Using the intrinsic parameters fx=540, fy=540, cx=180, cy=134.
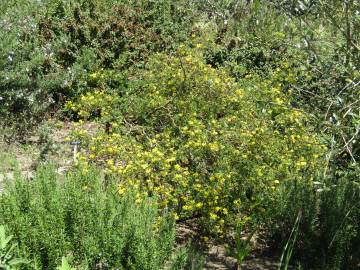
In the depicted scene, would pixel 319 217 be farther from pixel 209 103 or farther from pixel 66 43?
pixel 66 43

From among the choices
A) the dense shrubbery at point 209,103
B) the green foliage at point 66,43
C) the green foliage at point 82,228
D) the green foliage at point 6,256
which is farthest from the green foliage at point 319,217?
the green foliage at point 66,43

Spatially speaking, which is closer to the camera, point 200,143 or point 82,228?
point 82,228

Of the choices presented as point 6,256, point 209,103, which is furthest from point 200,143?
point 6,256

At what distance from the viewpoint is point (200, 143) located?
16.1 feet

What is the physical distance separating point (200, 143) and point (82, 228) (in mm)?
1751

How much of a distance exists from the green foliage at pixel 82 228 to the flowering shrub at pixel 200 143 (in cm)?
67

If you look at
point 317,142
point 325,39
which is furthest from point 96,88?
point 325,39

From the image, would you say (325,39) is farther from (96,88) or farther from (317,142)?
(96,88)

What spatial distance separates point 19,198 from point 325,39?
7.55ft

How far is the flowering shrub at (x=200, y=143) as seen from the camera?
4.55m

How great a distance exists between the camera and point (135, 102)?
6.53 meters

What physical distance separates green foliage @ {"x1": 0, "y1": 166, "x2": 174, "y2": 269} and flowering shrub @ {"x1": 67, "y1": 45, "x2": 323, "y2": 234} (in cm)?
67

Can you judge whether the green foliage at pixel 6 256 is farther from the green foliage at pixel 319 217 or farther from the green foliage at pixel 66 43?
the green foliage at pixel 66 43

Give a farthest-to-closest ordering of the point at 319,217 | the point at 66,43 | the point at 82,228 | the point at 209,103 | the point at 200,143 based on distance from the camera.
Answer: the point at 66,43
the point at 209,103
the point at 200,143
the point at 319,217
the point at 82,228
